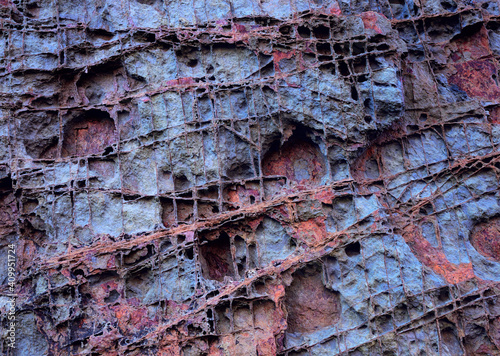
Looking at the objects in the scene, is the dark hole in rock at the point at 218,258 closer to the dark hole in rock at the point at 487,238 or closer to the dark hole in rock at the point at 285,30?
the dark hole in rock at the point at 285,30

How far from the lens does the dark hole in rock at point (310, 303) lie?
6.72 metres

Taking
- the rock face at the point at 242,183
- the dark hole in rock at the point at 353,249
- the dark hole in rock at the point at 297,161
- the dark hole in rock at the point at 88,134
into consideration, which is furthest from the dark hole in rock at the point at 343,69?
the dark hole in rock at the point at 88,134

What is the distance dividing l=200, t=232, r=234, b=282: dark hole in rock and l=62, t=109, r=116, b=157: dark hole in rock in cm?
239

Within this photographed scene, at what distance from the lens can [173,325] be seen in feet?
20.2

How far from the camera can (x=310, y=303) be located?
6.83 meters

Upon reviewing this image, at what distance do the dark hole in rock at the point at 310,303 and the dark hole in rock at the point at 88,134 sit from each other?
3.74 m

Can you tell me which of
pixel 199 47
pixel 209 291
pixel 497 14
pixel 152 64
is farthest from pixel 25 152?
pixel 497 14

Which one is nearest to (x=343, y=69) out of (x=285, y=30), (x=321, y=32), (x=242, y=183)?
(x=321, y=32)

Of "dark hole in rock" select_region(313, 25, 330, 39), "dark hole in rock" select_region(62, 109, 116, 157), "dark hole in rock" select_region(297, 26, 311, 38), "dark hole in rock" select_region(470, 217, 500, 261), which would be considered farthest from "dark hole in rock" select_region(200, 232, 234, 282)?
"dark hole in rock" select_region(470, 217, 500, 261)

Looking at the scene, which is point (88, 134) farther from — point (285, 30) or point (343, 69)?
point (343, 69)

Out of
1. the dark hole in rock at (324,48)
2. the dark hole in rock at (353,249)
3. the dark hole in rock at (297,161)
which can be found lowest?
the dark hole in rock at (353,249)

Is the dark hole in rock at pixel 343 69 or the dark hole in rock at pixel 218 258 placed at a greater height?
the dark hole in rock at pixel 343 69

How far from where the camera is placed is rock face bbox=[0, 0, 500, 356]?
6461mm

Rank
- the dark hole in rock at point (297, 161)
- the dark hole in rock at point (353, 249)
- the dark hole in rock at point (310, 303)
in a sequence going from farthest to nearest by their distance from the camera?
the dark hole in rock at point (297, 161)
the dark hole in rock at point (353, 249)
the dark hole in rock at point (310, 303)
